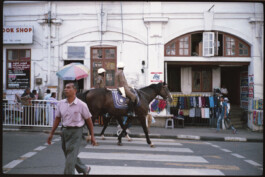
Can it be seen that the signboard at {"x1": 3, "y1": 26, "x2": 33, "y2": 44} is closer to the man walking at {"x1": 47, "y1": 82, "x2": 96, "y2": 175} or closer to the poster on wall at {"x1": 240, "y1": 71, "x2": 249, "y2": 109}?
the man walking at {"x1": 47, "y1": 82, "x2": 96, "y2": 175}

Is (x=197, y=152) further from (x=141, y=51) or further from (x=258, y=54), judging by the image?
(x=258, y=54)

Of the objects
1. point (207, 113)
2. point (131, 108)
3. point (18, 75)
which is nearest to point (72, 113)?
point (131, 108)

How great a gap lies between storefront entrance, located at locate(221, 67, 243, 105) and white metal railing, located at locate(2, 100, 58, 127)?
1076cm

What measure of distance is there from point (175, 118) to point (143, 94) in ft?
16.6

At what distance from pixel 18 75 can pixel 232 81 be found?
13.0 meters

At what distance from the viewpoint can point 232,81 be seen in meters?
15.8

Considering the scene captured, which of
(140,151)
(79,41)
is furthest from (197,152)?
(79,41)

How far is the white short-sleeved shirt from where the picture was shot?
4.33 meters

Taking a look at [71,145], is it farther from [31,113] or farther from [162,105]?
[162,105]

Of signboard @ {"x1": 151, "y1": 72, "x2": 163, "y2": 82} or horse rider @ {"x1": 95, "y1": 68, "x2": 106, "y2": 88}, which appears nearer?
horse rider @ {"x1": 95, "y1": 68, "x2": 106, "y2": 88}

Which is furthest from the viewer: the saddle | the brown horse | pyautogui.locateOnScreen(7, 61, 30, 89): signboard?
pyautogui.locateOnScreen(7, 61, 30, 89): signboard

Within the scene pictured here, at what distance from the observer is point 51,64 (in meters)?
13.6

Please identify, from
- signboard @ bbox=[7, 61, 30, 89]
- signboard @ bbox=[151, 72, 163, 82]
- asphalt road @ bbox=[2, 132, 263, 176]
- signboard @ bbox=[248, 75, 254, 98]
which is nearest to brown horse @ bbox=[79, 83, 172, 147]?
asphalt road @ bbox=[2, 132, 263, 176]

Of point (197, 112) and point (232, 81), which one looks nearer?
point (197, 112)
